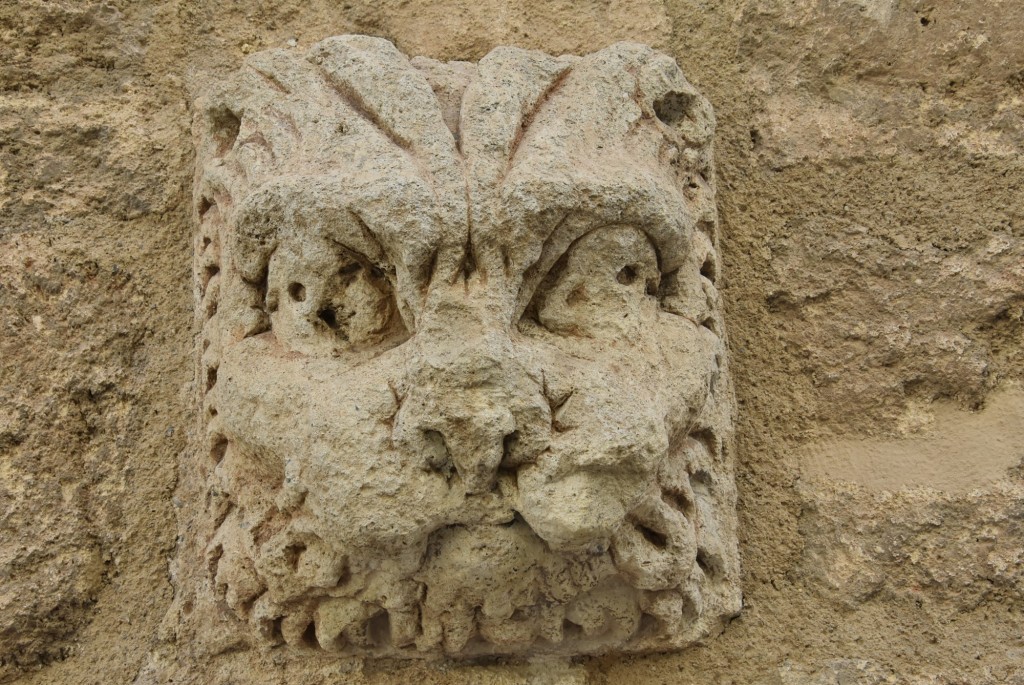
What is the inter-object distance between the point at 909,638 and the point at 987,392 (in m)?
0.37

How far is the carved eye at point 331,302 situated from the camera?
3.48ft

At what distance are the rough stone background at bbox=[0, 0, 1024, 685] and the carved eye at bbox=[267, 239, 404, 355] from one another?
1.04 ft

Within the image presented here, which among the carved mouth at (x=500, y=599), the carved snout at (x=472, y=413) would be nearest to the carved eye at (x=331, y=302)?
the carved snout at (x=472, y=413)

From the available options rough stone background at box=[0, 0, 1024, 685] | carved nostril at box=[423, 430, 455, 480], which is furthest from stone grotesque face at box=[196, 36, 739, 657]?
rough stone background at box=[0, 0, 1024, 685]

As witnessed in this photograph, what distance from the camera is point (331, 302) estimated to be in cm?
108

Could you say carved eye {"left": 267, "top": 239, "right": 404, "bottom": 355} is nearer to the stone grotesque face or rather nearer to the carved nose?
the stone grotesque face

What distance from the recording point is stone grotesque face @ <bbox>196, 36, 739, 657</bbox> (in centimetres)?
98

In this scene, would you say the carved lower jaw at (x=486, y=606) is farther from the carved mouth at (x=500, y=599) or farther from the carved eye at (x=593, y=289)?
the carved eye at (x=593, y=289)

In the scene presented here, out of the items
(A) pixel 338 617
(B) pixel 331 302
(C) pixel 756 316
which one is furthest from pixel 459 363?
(C) pixel 756 316

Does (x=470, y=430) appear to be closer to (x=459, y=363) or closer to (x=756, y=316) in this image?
(x=459, y=363)

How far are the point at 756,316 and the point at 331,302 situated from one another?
0.64 m

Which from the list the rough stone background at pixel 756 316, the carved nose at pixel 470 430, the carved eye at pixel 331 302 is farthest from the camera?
the rough stone background at pixel 756 316

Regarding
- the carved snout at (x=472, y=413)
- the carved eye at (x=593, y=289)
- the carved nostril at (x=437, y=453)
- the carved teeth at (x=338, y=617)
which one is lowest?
the carved teeth at (x=338, y=617)

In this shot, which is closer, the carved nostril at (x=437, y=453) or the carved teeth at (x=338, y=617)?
the carved nostril at (x=437, y=453)
